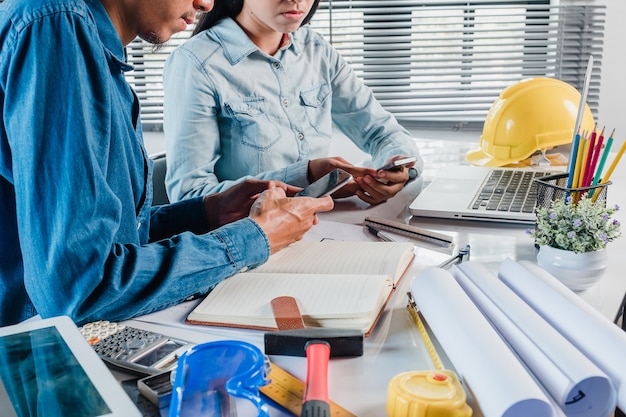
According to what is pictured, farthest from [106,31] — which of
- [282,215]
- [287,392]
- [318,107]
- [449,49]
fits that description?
[449,49]

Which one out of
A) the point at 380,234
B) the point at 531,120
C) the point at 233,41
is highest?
the point at 233,41

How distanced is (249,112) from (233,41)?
0.60 feet

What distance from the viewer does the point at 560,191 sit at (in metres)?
1.17

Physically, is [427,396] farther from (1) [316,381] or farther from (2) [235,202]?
(2) [235,202]

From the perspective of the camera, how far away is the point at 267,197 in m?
1.19

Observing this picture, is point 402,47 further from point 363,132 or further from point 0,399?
point 0,399

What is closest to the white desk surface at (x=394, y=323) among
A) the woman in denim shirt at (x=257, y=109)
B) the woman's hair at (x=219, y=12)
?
the woman in denim shirt at (x=257, y=109)

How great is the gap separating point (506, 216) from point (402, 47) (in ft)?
5.41

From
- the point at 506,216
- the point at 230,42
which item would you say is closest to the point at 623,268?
the point at 506,216

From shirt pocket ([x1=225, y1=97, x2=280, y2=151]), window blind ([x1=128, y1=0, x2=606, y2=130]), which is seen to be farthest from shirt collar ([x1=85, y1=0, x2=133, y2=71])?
window blind ([x1=128, y1=0, x2=606, y2=130])

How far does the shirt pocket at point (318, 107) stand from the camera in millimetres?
1864

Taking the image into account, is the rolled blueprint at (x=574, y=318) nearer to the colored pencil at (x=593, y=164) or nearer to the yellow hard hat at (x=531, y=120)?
the colored pencil at (x=593, y=164)

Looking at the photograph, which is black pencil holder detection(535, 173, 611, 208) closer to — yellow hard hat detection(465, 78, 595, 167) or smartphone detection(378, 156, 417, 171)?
smartphone detection(378, 156, 417, 171)

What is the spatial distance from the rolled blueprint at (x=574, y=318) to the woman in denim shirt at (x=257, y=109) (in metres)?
0.64
